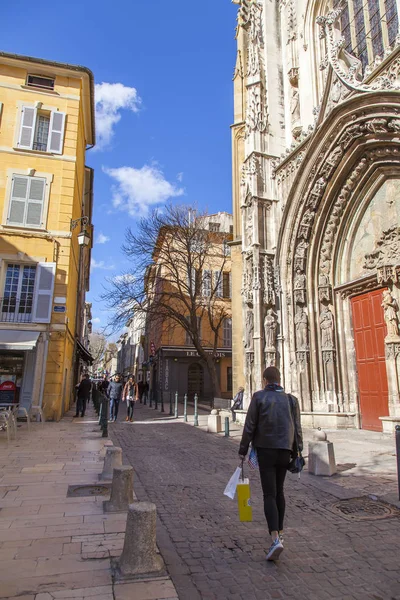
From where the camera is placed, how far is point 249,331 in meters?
13.9

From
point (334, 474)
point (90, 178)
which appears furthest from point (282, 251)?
point (90, 178)

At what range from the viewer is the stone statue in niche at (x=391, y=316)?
10.2 m

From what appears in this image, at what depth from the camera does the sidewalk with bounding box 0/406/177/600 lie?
2773 mm

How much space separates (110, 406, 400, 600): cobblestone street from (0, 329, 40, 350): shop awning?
8253mm

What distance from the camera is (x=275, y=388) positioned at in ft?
12.4

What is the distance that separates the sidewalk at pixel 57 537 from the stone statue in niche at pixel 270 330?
734 centimetres

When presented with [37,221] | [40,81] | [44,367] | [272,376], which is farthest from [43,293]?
[272,376]

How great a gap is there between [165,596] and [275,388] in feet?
6.00

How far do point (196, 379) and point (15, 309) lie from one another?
19.2 meters

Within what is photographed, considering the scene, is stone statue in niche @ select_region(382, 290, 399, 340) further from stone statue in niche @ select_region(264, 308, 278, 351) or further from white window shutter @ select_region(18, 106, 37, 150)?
white window shutter @ select_region(18, 106, 37, 150)

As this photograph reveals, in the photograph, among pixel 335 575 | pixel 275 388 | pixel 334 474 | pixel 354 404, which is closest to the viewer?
pixel 335 575

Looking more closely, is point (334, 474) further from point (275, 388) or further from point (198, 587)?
point (198, 587)

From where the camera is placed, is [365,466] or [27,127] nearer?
[365,466]

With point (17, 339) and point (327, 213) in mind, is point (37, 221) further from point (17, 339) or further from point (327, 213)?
point (327, 213)
